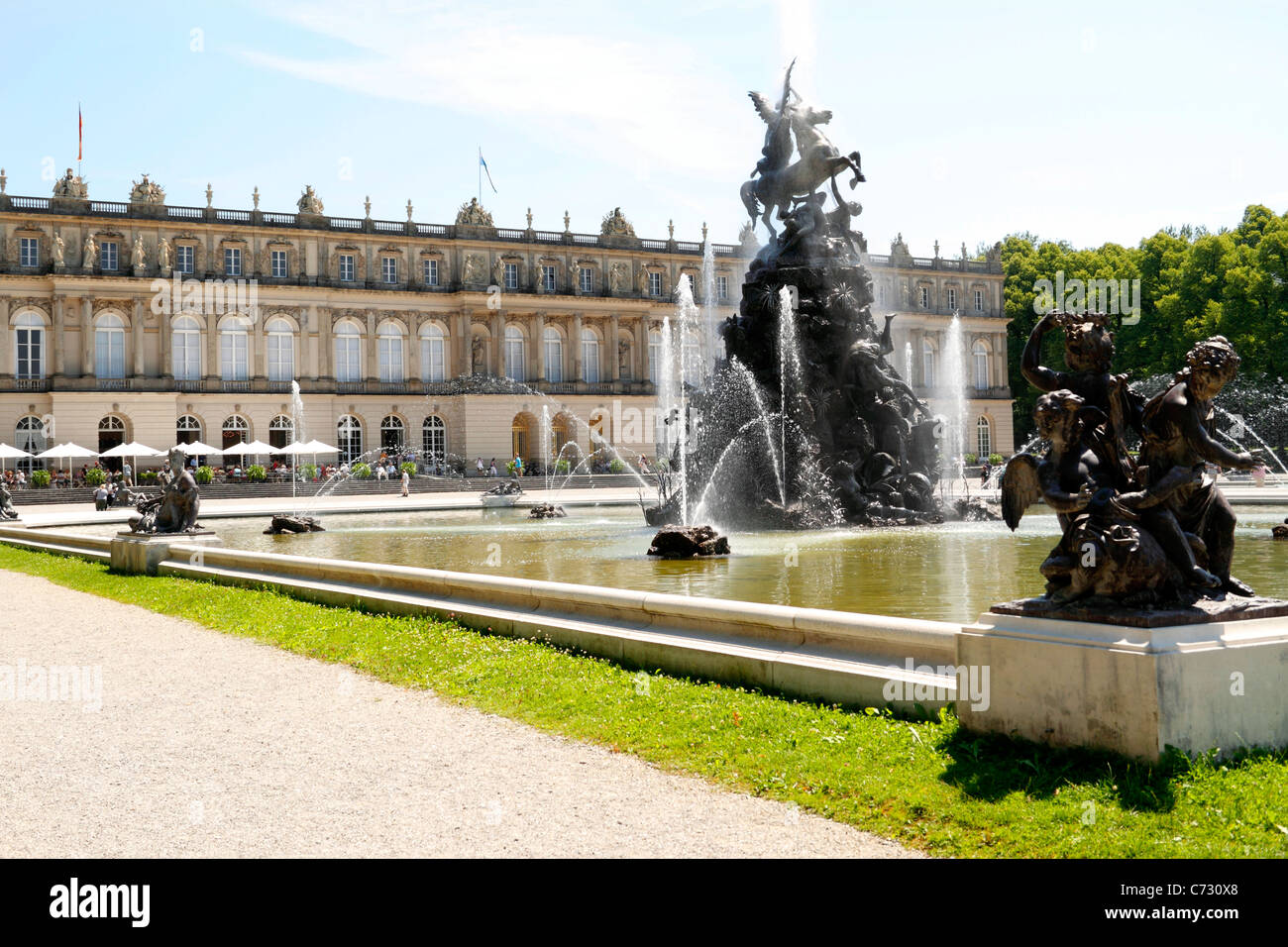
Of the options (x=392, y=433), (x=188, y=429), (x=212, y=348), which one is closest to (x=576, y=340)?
(x=392, y=433)

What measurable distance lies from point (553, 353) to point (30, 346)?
2999 centimetres

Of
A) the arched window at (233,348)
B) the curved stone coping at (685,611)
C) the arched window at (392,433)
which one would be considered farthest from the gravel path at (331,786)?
the arched window at (392,433)

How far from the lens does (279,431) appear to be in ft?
210

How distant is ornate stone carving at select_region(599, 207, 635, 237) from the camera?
242ft

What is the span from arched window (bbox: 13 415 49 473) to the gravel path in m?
56.4

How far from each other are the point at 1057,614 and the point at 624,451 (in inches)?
2579

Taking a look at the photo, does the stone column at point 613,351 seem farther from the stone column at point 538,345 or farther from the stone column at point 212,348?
the stone column at point 212,348

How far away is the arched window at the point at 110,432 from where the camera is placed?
59656mm

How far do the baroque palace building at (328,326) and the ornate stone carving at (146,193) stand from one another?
0.10 metres

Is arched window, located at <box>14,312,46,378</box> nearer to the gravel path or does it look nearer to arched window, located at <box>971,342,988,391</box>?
the gravel path

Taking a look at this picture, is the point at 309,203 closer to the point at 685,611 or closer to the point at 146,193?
the point at 146,193
